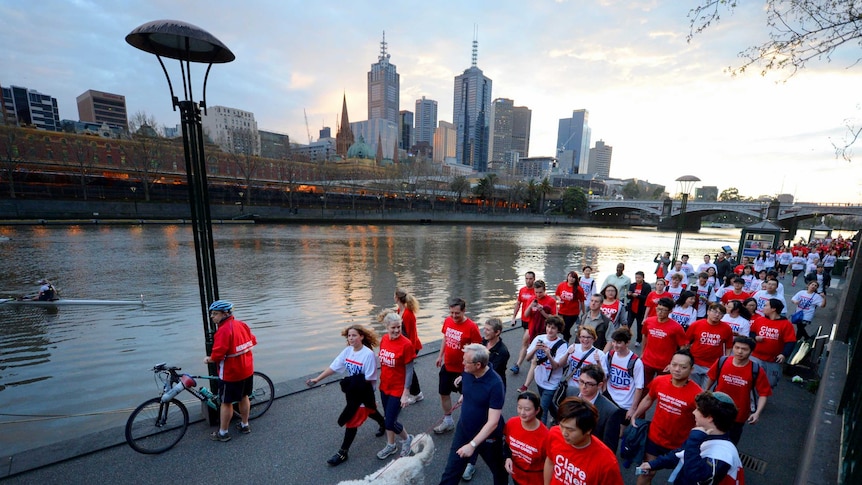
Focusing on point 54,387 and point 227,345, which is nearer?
point 227,345

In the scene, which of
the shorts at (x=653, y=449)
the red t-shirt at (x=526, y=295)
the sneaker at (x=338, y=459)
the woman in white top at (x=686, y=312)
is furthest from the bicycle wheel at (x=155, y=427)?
the woman in white top at (x=686, y=312)

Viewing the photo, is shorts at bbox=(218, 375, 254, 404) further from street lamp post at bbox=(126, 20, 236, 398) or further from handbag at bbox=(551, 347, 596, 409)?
handbag at bbox=(551, 347, 596, 409)

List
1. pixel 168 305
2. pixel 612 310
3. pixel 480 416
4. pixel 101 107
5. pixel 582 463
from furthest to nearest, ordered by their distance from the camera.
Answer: pixel 101 107
pixel 168 305
pixel 612 310
pixel 480 416
pixel 582 463

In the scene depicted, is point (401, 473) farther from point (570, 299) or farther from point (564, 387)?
point (570, 299)

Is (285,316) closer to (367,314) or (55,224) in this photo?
(367,314)

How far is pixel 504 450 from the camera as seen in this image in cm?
320

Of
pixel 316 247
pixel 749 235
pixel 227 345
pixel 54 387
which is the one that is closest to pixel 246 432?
pixel 227 345

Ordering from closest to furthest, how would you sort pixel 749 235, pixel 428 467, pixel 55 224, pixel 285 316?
pixel 428 467 < pixel 285 316 < pixel 749 235 < pixel 55 224

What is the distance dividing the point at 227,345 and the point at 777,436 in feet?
24.1

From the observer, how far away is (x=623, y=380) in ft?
13.6

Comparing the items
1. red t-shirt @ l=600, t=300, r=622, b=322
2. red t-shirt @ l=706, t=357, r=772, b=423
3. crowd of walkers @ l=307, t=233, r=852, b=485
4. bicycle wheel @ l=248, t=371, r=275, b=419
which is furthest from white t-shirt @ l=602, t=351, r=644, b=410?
bicycle wheel @ l=248, t=371, r=275, b=419

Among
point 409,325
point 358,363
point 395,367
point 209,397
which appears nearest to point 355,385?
point 358,363

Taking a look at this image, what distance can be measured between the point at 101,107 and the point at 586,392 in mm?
214002

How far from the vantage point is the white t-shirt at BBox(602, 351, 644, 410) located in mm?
4016
